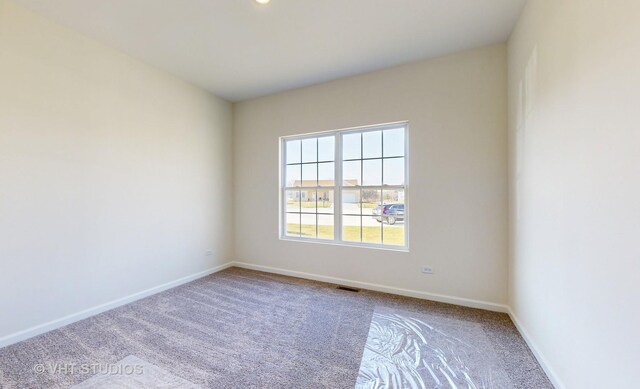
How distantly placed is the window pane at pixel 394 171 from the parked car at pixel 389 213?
317 mm

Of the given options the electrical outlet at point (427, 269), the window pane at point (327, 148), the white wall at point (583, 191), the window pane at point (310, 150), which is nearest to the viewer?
the white wall at point (583, 191)

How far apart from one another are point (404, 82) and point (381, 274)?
249 cm

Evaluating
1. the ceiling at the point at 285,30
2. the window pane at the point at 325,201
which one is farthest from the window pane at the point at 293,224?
the ceiling at the point at 285,30

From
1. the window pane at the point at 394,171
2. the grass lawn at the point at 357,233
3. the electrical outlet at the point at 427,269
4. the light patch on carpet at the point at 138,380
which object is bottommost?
the light patch on carpet at the point at 138,380

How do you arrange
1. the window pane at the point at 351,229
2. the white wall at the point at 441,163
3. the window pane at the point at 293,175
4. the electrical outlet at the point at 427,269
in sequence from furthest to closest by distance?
the window pane at the point at 293,175
the window pane at the point at 351,229
the electrical outlet at the point at 427,269
the white wall at the point at 441,163

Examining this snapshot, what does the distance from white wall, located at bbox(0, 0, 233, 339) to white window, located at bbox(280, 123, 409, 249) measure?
4.83ft

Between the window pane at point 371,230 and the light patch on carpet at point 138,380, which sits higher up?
the window pane at point 371,230

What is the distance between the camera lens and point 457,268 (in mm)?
2910

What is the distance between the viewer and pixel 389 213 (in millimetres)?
3379

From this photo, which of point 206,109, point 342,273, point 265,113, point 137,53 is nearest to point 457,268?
point 342,273

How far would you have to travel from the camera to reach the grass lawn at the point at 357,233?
3322 millimetres

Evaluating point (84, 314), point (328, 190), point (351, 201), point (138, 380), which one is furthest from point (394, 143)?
point (84, 314)

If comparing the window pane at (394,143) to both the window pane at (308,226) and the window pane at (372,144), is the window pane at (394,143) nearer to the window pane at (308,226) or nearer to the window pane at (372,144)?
the window pane at (372,144)

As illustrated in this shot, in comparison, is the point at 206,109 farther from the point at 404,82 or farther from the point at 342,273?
the point at 342,273
